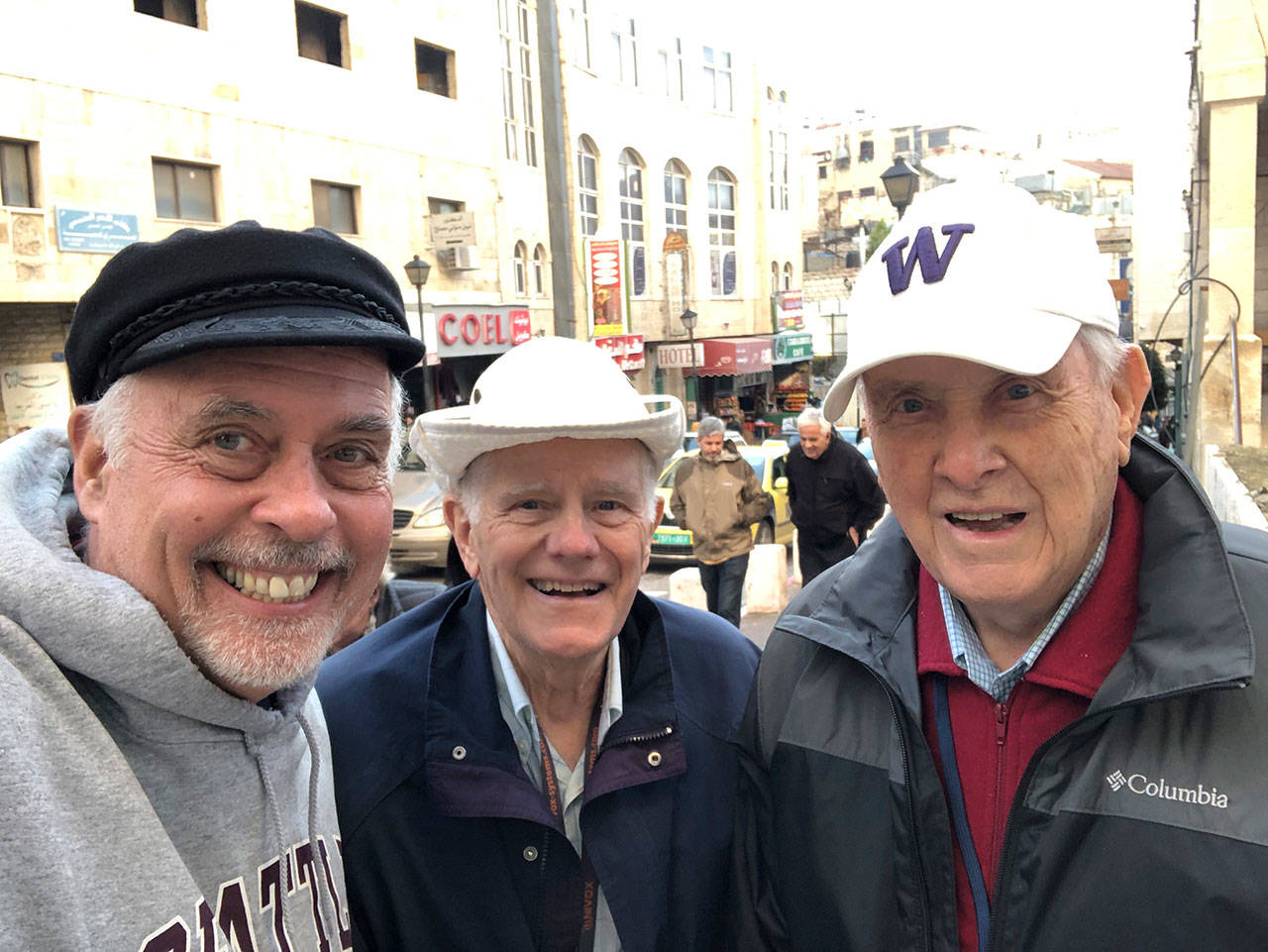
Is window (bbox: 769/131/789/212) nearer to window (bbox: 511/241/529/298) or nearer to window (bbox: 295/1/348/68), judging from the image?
window (bbox: 511/241/529/298)

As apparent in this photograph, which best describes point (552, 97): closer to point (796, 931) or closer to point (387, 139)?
point (387, 139)

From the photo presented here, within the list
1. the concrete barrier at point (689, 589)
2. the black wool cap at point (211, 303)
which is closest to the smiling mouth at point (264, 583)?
the black wool cap at point (211, 303)

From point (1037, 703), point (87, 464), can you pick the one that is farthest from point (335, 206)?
point (1037, 703)

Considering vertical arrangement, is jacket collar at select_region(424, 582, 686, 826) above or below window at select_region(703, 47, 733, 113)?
below

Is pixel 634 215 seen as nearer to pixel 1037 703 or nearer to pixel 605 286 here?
pixel 605 286

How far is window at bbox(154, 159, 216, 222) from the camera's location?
648 inches

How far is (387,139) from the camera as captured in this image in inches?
801

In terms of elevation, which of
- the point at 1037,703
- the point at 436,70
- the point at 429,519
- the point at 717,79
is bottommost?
the point at 429,519

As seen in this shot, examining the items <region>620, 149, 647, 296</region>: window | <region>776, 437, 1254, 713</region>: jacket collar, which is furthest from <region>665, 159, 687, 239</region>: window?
<region>776, 437, 1254, 713</region>: jacket collar

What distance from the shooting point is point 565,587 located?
2352 millimetres

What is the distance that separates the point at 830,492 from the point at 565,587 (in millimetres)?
6038

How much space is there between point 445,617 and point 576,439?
0.58m

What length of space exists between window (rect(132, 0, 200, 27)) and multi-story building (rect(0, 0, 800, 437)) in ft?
0.12

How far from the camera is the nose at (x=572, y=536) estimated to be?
229 centimetres
